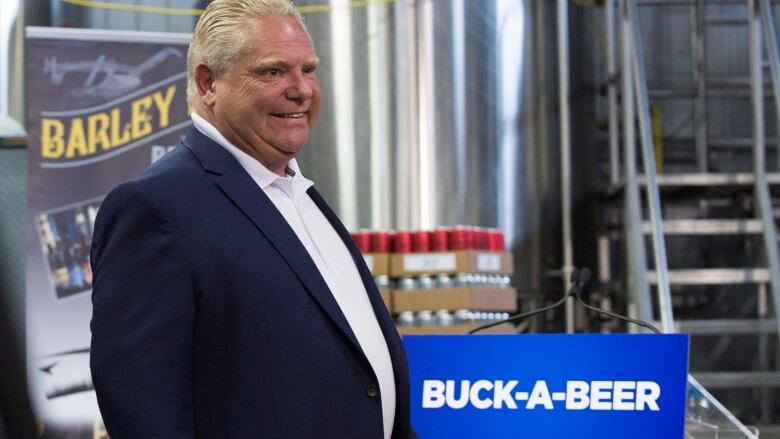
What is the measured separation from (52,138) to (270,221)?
3.52m

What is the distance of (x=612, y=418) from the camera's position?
250 centimetres

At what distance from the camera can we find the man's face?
162 cm

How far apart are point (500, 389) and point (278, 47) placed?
1.15 metres

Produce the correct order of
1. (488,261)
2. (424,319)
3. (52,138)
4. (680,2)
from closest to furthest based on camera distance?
(52,138), (424,319), (488,261), (680,2)

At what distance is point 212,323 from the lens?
59.7 inches

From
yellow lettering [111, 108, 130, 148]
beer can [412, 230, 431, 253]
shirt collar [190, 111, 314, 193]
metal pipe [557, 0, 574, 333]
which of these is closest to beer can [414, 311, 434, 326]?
beer can [412, 230, 431, 253]

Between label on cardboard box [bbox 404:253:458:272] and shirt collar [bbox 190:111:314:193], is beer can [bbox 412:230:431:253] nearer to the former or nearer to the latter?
label on cardboard box [bbox 404:253:458:272]

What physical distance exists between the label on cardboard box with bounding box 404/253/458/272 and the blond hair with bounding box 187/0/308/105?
364 cm

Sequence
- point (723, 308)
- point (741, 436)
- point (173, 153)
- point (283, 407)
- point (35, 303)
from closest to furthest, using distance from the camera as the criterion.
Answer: point (283, 407) < point (173, 153) < point (741, 436) < point (35, 303) < point (723, 308)

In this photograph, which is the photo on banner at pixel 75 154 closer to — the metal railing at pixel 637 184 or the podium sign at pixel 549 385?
the metal railing at pixel 637 184

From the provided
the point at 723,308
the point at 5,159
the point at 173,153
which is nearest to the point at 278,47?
the point at 173,153

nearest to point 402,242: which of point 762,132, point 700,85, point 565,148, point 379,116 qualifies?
point 379,116

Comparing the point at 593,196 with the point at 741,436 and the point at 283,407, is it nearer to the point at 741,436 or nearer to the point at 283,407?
the point at 741,436

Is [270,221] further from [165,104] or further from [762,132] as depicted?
[762,132]
